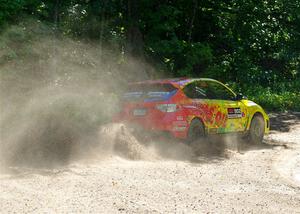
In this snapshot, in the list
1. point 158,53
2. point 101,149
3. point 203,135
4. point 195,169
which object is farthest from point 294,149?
point 158,53

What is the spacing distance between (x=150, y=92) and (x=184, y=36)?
1230 centimetres

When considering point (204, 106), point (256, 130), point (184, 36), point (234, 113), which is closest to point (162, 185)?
point (204, 106)

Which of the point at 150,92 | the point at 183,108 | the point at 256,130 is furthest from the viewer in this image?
the point at 256,130

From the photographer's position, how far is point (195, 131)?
39.9 ft

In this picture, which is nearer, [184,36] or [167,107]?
[167,107]

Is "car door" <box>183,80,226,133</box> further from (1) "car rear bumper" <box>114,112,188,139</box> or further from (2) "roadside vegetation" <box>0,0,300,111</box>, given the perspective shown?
(2) "roadside vegetation" <box>0,0,300,111</box>

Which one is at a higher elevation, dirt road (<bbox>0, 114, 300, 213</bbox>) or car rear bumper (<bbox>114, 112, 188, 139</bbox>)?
car rear bumper (<bbox>114, 112, 188, 139</bbox>)

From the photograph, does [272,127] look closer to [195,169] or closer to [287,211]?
[195,169]

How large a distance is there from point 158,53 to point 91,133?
8.23 meters

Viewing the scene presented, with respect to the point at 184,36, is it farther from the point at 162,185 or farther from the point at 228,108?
the point at 162,185

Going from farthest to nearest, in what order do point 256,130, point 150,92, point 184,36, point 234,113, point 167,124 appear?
point 184,36 → point 256,130 → point 234,113 → point 150,92 → point 167,124

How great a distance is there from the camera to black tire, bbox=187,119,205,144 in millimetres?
11984

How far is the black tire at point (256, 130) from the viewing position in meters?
14.1

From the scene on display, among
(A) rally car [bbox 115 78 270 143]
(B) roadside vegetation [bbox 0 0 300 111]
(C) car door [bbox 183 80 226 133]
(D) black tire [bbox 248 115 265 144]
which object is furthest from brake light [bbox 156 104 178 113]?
(B) roadside vegetation [bbox 0 0 300 111]
